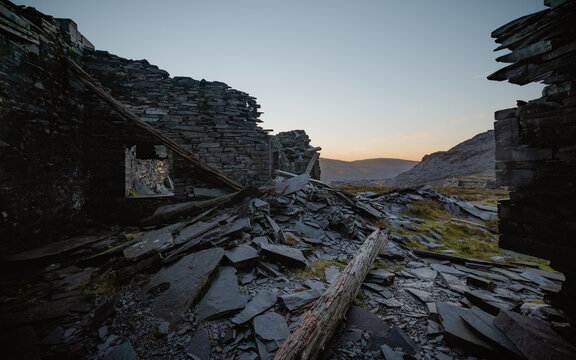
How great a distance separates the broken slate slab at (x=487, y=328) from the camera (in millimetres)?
1944

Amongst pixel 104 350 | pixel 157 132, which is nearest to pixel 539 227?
pixel 104 350

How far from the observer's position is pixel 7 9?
12.4 feet

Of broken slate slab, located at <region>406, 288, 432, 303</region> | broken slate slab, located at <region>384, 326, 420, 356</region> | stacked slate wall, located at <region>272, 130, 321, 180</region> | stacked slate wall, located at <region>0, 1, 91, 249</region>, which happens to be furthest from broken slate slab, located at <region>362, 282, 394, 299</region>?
stacked slate wall, located at <region>272, 130, 321, 180</region>

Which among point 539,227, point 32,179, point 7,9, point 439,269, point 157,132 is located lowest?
point 439,269

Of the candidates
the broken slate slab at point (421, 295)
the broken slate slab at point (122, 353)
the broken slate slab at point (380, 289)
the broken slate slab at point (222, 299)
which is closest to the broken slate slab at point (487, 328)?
the broken slate slab at point (421, 295)

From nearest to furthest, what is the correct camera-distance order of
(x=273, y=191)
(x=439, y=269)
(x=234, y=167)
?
(x=439, y=269)
(x=273, y=191)
(x=234, y=167)

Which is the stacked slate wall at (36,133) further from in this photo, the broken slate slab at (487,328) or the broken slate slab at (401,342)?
the broken slate slab at (487,328)

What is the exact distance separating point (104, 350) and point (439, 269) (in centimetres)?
519

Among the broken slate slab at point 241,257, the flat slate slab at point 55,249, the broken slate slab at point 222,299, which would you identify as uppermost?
the broken slate slab at point 241,257

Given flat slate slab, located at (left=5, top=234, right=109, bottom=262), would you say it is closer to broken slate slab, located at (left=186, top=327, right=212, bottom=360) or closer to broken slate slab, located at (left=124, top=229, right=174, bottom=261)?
broken slate slab, located at (left=124, top=229, right=174, bottom=261)

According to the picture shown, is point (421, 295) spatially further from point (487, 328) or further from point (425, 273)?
point (425, 273)

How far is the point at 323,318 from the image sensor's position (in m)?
2.09

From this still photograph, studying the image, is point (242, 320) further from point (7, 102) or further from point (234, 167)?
point (7, 102)

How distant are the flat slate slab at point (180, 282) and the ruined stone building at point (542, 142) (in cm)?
381
